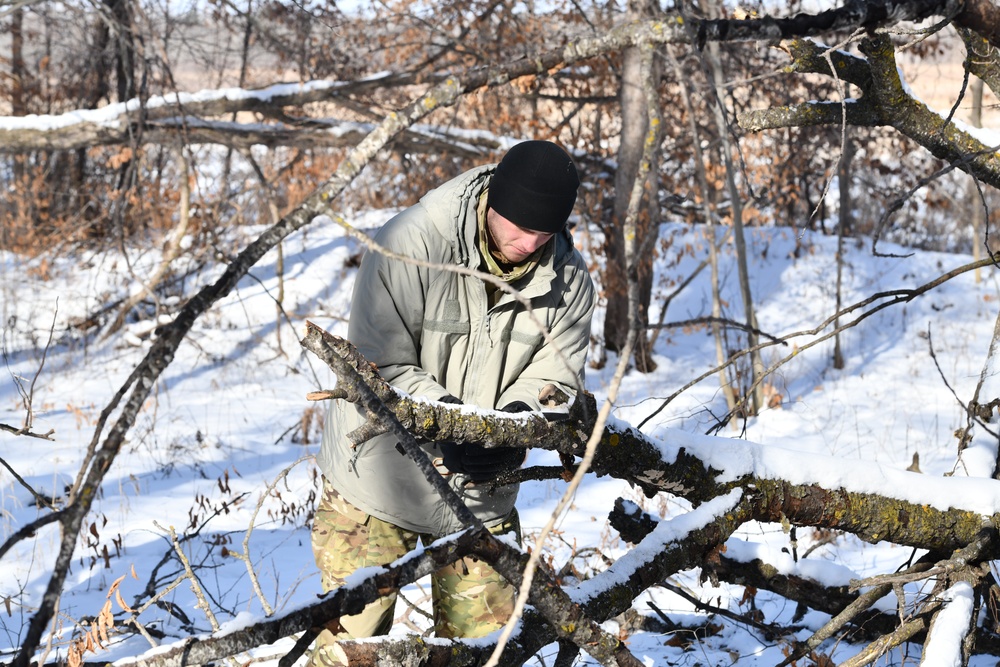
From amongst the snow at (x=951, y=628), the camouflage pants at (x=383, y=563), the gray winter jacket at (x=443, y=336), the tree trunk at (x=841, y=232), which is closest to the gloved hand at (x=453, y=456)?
the gray winter jacket at (x=443, y=336)

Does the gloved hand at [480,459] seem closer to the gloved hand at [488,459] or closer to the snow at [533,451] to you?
the gloved hand at [488,459]

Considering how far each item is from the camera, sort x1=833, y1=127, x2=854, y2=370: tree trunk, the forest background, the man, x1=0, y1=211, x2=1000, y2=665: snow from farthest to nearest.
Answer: x1=833, y1=127, x2=854, y2=370: tree trunk, x1=0, y1=211, x2=1000, y2=665: snow, the man, the forest background

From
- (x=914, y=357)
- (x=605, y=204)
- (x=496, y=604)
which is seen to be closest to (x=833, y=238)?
(x=914, y=357)

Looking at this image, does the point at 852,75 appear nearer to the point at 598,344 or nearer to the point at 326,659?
the point at 326,659

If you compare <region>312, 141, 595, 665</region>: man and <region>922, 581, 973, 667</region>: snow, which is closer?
<region>922, 581, 973, 667</region>: snow

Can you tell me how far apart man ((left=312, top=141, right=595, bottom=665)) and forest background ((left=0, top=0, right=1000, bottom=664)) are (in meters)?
Result: 0.30

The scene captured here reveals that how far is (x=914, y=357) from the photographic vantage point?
7918mm

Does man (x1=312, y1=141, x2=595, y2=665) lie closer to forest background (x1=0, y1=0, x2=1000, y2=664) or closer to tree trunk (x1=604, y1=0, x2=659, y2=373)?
forest background (x1=0, y1=0, x2=1000, y2=664)

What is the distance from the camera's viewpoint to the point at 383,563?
247 centimetres

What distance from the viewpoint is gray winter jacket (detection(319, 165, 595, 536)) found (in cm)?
229

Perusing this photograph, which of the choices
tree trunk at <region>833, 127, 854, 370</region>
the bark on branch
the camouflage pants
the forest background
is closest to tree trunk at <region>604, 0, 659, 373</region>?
the forest background

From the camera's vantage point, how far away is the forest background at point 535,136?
1.80m

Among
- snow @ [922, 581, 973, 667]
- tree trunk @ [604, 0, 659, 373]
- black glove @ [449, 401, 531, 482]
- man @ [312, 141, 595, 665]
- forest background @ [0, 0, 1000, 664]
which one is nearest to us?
forest background @ [0, 0, 1000, 664]

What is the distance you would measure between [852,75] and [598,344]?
6.16m
